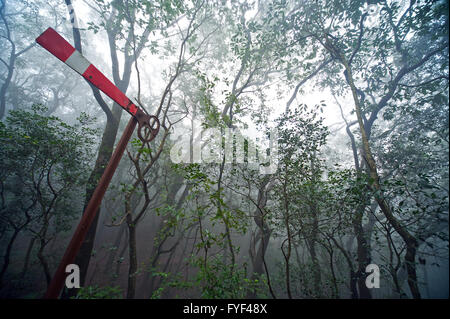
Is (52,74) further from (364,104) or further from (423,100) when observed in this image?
(423,100)

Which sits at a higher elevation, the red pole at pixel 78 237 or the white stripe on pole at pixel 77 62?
the white stripe on pole at pixel 77 62

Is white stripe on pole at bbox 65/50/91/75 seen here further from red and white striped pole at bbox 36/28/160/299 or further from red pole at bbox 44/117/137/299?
red pole at bbox 44/117/137/299

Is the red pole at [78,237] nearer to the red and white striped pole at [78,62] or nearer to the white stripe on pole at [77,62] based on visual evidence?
the red and white striped pole at [78,62]

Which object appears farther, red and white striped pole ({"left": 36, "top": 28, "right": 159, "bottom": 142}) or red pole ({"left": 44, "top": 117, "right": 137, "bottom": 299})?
red pole ({"left": 44, "top": 117, "right": 137, "bottom": 299})

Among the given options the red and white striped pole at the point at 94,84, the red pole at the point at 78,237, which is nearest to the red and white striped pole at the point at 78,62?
the red and white striped pole at the point at 94,84

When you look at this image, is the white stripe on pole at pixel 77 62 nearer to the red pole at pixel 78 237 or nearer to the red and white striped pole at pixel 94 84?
the red and white striped pole at pixel 94 84

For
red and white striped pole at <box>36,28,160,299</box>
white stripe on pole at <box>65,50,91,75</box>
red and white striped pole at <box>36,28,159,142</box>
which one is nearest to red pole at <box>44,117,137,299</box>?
red and white striped pole at <box>36,28,160,299</box>

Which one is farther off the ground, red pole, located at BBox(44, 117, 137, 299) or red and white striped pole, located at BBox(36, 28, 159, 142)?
red and white striped pole, located at BBox(36, 28, 159, 142)

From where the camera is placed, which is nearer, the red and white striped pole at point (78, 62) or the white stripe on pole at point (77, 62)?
the red and white striped pole at point (78, 62)

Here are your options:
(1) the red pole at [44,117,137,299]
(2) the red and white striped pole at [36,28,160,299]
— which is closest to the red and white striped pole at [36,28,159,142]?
(2) the red and white striped pole at [36,28,160,299]

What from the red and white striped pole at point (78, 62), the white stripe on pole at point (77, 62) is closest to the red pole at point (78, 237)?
the red and white striped pole at point (78, 62)
